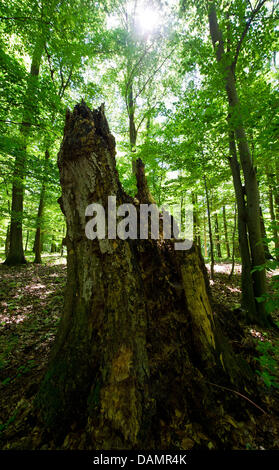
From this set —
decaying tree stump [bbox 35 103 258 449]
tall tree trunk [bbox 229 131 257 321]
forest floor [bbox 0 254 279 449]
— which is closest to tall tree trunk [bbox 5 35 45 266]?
forest floor [bbox 0 254 279 449]

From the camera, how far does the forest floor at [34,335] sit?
215cm

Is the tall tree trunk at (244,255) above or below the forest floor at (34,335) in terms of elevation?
above

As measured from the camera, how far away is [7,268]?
8.70 m

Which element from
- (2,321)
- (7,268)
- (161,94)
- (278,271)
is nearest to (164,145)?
(2,321)

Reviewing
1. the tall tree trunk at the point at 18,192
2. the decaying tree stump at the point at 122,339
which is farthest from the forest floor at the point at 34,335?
the tall tree trunk at the point at 18,192

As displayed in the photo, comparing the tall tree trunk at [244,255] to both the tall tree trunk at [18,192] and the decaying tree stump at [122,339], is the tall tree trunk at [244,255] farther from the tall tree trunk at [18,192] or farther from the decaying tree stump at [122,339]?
the tall tree trunk at [18,192]

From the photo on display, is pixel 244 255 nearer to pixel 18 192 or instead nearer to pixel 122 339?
pixel 122 339

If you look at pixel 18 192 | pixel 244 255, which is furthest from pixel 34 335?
pixel 18 192

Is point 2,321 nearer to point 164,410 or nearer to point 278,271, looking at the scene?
point 164,410

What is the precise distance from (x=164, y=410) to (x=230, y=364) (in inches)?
37.3

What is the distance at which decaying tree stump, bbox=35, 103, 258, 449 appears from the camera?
5.49ft

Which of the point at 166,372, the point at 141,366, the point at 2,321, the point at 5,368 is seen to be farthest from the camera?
the point at 2,321

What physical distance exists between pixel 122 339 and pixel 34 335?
3113mm

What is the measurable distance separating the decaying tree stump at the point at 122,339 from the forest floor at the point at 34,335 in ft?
1.46
